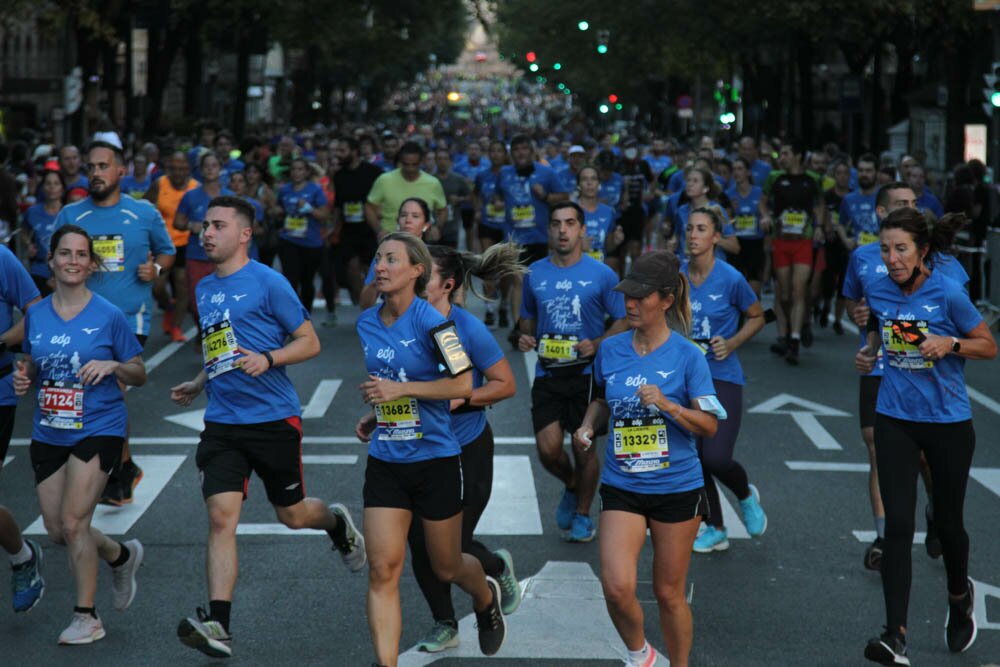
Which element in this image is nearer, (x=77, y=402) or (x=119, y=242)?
(x=77, y=402)

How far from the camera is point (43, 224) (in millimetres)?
14039

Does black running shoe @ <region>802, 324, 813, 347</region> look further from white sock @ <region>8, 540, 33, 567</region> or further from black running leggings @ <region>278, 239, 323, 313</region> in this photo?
white sock @ <region>8, 540, 33, 567</region>

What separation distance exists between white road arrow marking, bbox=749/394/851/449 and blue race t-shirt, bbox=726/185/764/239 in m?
3.07

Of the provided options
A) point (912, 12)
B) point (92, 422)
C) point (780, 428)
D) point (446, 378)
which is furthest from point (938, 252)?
point (912, 12)

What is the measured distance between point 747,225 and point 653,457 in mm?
11255

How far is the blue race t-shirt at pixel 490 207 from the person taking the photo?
63.4ft

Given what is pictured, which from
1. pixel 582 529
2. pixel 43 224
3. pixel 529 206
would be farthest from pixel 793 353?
pixel 582 529

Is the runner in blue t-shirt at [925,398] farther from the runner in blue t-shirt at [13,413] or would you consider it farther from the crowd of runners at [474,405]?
the runner in blue t-shirt at [13,413]

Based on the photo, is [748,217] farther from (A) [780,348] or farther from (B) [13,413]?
(B) [13,413]

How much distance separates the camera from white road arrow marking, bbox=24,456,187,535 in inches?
382

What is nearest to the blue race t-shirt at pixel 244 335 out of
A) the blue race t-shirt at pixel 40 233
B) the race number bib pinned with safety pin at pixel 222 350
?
the race number bib pinned with safety pin at pixel 222 350

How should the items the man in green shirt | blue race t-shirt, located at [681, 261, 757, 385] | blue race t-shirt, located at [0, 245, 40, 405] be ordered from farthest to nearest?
the man in green shirt
blue race t-shirt, located at [681, 261, 757, 385]
blue race t-shirt, located at [0, 245, 40, 405]

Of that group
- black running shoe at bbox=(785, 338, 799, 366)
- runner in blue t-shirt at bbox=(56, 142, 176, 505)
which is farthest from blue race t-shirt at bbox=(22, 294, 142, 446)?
black running shoe at bbox=(785, 338, 799, 366)

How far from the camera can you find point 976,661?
725 centimetres
